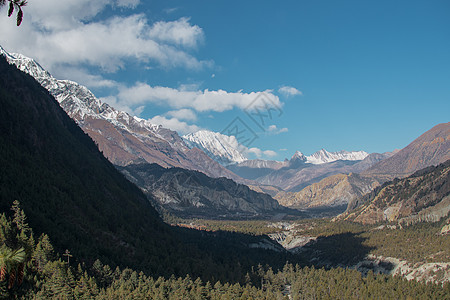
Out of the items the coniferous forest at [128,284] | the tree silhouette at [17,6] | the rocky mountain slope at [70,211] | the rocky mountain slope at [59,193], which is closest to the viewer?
the tree silhouette at [17,6]

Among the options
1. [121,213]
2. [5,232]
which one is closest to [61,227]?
[5,232]

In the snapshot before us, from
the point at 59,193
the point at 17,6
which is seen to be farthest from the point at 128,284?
the point at 17,6

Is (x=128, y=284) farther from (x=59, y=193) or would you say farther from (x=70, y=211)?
(x=59, y=193)

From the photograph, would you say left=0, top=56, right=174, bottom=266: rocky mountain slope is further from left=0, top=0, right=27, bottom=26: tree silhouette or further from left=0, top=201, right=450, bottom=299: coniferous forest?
left=0, top=0, right=27, bottom=26: tree silhouette

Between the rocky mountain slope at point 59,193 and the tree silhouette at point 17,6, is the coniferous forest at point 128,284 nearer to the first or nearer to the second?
the rocky mountain slope at point 59,193

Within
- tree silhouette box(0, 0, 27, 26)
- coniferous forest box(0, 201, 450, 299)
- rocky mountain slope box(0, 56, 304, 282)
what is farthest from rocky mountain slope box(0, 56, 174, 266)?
tree silhouette box(0, 0, 27, 26)

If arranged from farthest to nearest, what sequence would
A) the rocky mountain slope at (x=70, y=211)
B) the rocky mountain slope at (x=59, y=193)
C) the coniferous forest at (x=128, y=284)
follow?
the rocky mountain slope at (x=59, y=193)
the rocky mountain slope at (x=70, y=211)
the coniferous forest at (x=128, y=284)

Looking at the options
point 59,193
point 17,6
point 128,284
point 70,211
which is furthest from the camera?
point 59,193

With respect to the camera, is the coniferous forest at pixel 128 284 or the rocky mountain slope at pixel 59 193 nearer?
the coniferous forest at pixel 128 284

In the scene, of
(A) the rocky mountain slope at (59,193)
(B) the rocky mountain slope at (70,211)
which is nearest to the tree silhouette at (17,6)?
(B) the rocky mountain slope at (70,211)

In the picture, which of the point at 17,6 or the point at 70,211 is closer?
the point at 17,6

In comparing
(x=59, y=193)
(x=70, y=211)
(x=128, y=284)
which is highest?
(x=59, y=193)

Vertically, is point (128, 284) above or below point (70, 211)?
below

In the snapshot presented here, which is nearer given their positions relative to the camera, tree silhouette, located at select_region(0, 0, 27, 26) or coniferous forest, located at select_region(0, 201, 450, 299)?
tree silhouette, located at select_region(0, 0, 27, 26)
